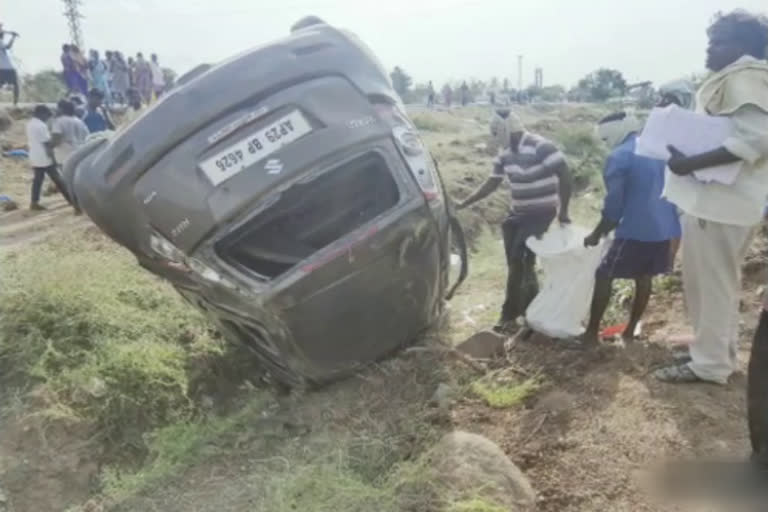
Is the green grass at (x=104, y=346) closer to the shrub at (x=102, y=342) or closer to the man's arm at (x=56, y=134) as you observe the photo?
the shrub at (x=102, y=342)

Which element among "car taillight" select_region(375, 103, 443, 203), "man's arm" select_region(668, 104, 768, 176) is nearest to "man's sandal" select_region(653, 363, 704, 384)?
"man's arm" select_region(668, 104, 768, 176)

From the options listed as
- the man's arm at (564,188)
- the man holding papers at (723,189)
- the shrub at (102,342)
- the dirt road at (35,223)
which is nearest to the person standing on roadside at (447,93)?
the dirt road at (35,223)

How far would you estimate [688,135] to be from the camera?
306 centimetres

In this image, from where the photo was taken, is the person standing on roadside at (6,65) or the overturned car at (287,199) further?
the person standing on roadside at (6,65)

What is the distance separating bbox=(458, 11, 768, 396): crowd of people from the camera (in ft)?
9.52

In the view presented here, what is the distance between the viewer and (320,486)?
2.52 meters

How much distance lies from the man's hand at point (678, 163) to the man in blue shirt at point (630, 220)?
1.77 ft

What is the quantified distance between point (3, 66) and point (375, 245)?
11.0m

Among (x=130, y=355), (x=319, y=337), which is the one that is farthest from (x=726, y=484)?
(x=130, y=355)

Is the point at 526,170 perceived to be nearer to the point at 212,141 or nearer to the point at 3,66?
the point at 212,141

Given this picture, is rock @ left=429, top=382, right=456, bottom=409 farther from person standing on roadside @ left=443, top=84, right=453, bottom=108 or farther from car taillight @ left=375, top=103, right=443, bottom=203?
person standing on roadside @ left=443, top=84, right=453, bottom=108

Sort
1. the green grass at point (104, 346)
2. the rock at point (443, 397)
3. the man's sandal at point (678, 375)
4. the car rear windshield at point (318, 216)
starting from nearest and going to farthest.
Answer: the car rear windshield at point (318, 216), the rock at point (443, 397), the man's sandal at point (678, 375), the green grass at point (104, 346)

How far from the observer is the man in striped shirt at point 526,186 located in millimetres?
4457

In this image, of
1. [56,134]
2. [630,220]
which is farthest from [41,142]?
[630,220]
